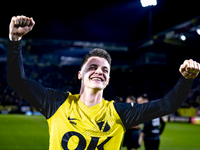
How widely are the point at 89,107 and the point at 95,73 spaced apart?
0.33 meters

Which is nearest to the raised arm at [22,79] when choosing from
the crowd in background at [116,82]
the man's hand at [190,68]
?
the man's hand at [190,68]

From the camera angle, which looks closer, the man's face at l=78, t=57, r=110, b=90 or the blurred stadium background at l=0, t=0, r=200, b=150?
the man's face at l=78, t=57, r=110, b=90

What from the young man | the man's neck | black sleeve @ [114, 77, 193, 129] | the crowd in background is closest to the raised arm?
the young man

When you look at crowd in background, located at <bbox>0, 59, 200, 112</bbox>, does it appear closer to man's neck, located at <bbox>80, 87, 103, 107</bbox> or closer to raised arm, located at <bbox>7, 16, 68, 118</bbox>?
man's neck, located at <bbox>80, 87, 103, 107</bbox>

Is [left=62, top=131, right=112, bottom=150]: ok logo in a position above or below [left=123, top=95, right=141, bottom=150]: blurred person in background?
above

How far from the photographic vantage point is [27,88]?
6.19 feet

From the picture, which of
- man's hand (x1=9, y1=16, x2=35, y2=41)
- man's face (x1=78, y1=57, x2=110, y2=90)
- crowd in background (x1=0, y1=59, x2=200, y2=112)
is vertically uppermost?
man's hand (x1=9, y1=16, x2=35, y2=41)

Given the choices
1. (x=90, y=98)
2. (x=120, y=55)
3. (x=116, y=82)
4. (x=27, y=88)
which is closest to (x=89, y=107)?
(x=90, y=98)

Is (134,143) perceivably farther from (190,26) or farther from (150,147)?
(190,26)

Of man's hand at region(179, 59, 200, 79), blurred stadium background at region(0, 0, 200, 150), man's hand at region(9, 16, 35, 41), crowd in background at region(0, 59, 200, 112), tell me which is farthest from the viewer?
crowd in background at region(0, 59, 200, 112)

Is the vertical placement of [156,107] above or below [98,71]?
below

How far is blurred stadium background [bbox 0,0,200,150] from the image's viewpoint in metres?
12.4

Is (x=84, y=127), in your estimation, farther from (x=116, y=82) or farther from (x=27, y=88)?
(x=116, y=82)

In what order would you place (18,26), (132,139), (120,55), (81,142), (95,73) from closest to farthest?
(18,26)
(81,142)
(95,73)
(132,139)
(120,55)
